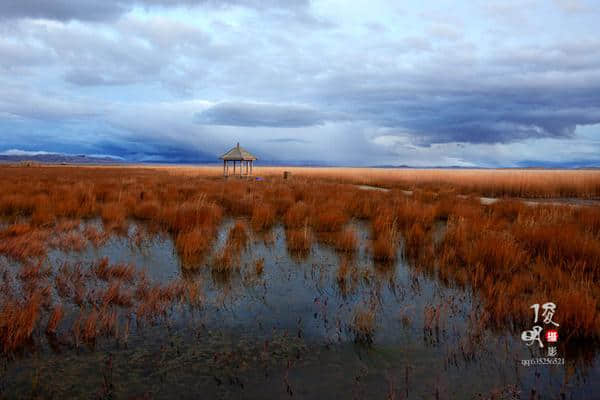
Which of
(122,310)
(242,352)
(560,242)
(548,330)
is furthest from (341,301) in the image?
(560,242)

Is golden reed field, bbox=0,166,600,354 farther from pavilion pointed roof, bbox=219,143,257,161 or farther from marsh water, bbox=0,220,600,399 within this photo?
pavilion pointed roof, bbox=219,143,257,161

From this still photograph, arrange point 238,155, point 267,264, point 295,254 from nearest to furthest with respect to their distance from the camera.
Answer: point 267,264
point 295,254
point 238,155

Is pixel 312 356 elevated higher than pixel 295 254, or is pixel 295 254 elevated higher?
pixel 295 254

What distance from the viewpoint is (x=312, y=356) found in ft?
10.9

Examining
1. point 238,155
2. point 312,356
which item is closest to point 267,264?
point 312,356

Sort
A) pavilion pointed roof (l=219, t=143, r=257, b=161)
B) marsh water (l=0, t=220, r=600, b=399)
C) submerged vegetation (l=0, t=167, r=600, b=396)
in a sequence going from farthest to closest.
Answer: pavilion pointed roof (l=219, t=143, r=257, b=161) < submerged vegetation (l=0, t=167, r=600, b=396) < marsh water (l=0, t=220, r=600, b=399)

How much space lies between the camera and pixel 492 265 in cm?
574

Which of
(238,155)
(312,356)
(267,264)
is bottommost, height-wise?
(312,356)

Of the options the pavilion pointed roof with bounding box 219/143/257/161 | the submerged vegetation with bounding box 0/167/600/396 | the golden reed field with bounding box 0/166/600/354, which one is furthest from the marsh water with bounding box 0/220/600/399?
the pavilion pointed roof with bounding box 219/143/257/161

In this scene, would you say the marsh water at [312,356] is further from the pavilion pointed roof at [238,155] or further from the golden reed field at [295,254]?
the pavilion pointed roof at [238,155]

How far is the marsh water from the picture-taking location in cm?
282

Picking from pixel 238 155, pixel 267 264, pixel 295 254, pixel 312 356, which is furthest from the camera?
pixel 238 155

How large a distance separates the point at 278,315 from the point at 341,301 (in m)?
0.95

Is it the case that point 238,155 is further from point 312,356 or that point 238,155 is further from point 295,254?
point 312,356
